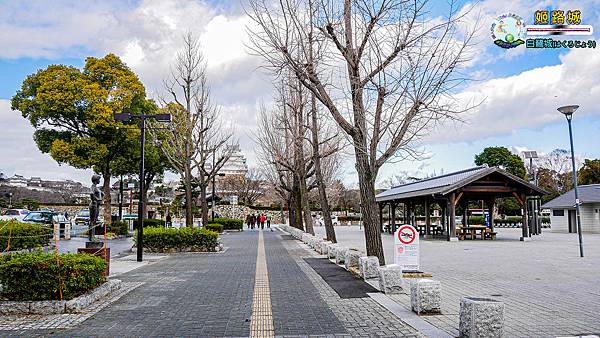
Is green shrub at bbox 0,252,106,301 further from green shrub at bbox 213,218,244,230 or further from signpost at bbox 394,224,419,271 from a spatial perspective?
green shrub at bbox 213,218,244,230

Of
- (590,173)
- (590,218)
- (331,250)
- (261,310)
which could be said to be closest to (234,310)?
(261,310)

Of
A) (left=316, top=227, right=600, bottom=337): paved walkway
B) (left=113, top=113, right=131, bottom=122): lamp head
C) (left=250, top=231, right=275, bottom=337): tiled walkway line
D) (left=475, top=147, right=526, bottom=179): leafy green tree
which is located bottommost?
(left=316, top=227, right=600, bottom=337): paved walkway

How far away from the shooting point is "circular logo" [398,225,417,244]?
1066 centimetres

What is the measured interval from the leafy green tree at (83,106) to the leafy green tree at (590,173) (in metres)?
43.0

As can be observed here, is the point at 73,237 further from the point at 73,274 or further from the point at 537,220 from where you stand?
the point at 537,220

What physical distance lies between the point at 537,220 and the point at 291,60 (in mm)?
28254

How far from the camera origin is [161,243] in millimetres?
18516

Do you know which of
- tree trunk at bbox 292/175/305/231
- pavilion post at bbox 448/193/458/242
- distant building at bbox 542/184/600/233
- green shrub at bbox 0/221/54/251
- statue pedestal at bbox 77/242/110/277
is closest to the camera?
statue pedestal at bbox 77/242/110/277

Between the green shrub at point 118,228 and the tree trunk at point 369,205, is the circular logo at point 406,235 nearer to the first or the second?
the tree trunk at point 369,205

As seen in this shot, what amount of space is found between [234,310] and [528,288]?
6.00m

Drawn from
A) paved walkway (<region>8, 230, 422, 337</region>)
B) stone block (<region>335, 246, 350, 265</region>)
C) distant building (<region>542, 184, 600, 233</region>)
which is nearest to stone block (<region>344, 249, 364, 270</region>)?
stone block (<region>335, 246, 350, 265</region>)

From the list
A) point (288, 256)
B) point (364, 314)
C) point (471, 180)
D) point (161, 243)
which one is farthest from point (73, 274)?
point (471, 180)

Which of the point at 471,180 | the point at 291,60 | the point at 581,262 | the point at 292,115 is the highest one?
the point at 292,115

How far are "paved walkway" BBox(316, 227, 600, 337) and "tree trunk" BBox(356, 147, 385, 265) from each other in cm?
158
